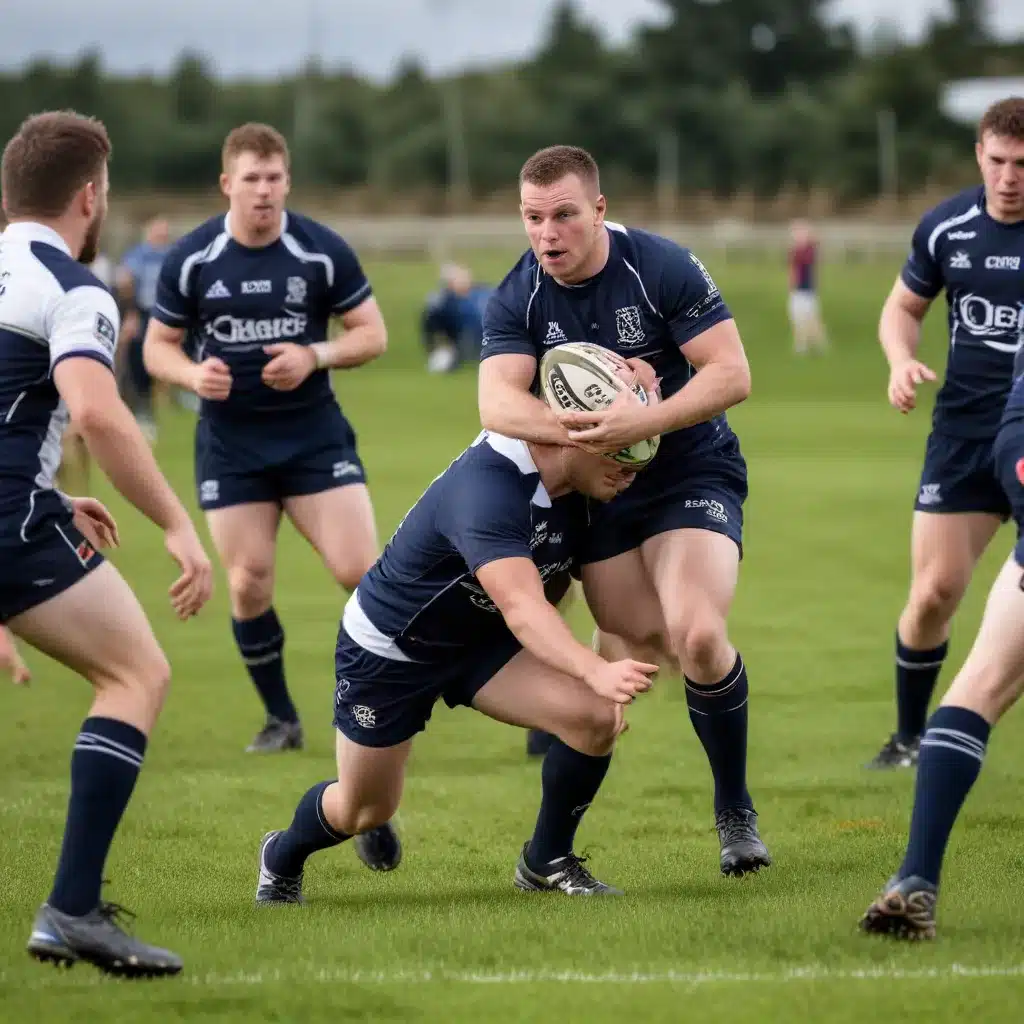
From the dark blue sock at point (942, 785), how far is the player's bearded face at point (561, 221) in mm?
2093

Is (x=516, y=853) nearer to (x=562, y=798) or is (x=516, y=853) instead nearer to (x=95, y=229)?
(x=562, y=798)

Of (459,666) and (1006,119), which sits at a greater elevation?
(1006,119)

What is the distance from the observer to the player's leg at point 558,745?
571cm

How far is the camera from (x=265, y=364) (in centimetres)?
870

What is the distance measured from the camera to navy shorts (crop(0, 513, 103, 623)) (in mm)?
4895

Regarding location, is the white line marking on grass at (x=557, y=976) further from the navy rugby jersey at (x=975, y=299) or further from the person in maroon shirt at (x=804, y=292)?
the person in maroon shirt at (x=804, y=292)

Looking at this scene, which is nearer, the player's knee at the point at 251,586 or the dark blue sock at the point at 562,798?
the dark blue sock at the point at 562,798

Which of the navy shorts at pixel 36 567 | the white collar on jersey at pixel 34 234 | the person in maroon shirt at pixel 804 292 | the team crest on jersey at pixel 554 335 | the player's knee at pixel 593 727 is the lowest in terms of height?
the person in maroon shirt at pixel 804 292

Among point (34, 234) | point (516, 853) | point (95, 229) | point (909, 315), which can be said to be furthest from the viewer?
point (909, 315)

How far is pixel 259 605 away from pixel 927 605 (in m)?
3.11

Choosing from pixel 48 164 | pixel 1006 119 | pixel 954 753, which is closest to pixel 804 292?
pixel 1006 119

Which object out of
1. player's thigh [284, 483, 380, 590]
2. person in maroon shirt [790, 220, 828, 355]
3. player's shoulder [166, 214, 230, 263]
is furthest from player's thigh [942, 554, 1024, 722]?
person in maroon shirt [790, 220, 828, 355]

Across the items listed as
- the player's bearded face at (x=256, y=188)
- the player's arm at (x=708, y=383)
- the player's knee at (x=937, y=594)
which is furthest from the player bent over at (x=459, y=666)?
the player's bearded face at (x=256, y=188)

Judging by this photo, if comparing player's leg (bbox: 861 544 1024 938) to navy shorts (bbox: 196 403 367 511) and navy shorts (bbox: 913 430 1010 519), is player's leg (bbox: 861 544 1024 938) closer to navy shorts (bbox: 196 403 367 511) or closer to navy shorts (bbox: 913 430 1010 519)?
navy shorts (bbox: 913 430 1010 519)
